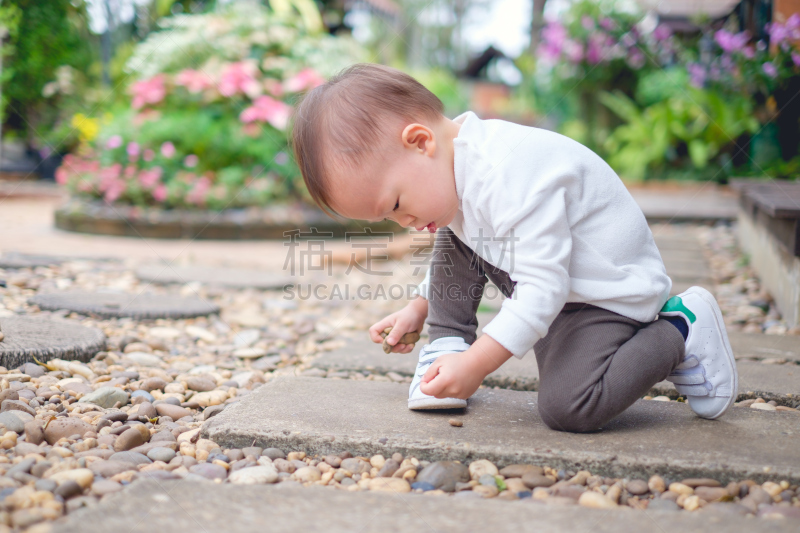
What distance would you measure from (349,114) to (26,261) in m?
2.32

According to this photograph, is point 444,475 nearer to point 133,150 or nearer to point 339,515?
point 339,515

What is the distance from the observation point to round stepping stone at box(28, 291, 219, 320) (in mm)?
2178

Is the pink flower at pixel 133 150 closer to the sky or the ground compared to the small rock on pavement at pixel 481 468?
closer to the sky

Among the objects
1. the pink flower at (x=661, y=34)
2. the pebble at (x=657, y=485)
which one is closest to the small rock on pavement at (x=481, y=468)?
the pebble at (x=657, y=485)

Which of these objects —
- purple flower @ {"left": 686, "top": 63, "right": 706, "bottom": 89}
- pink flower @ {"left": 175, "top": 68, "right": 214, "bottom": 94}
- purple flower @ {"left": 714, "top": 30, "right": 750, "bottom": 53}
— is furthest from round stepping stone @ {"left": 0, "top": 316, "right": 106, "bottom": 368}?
purple flower @ {"left": 686, "top": 63, "right": 706, "bottom": 89}

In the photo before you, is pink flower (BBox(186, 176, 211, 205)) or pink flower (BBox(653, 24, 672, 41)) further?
pink flower (BBox(653, 24, 672, 41))

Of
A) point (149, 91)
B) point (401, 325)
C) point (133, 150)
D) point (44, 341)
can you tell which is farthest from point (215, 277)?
point (149, 91)

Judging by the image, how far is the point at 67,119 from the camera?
715 cm

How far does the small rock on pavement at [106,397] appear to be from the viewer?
141 cm

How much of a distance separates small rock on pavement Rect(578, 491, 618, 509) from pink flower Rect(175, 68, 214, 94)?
4715mm

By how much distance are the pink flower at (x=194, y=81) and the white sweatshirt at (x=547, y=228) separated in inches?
164

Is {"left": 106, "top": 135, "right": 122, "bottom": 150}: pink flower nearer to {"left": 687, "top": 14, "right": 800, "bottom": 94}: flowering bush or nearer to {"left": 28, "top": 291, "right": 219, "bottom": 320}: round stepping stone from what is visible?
{"left": 28, "top": 291, "right": 219, "bottom": 320}: round stepping stone

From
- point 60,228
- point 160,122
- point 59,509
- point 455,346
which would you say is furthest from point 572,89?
point 59,509

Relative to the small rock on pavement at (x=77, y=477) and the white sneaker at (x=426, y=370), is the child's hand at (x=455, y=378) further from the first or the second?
the small rock on pavement at (x=77, y=477)
